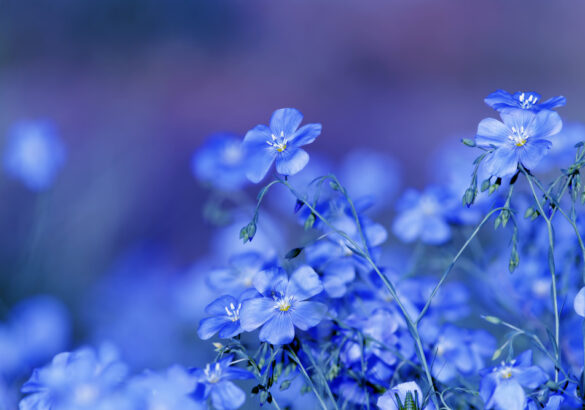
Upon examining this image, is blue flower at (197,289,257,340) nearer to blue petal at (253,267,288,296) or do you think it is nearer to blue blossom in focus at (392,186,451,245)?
blue petal at (253,267,288,296)

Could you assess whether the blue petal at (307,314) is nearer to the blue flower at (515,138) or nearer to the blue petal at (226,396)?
the blue petal at (226,396)

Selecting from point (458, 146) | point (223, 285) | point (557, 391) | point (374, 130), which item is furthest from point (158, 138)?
point (557, 391)

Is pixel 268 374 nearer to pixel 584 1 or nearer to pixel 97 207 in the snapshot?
pixel 97 207

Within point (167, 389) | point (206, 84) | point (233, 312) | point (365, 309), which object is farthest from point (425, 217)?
point (206, 84)

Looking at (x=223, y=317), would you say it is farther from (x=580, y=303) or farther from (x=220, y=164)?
(x=220, y=164)

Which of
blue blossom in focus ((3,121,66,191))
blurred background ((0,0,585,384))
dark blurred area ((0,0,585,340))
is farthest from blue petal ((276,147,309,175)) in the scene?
dark blurred area ((0,0,585,340))

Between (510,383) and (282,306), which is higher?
(282,306)
